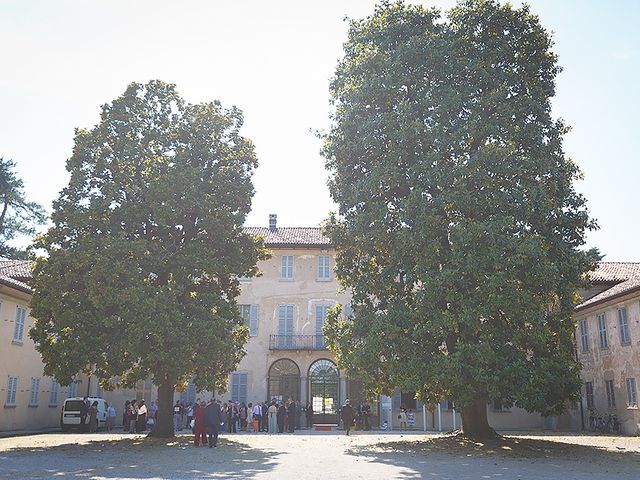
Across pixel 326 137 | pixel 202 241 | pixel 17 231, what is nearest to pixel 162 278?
pixel 202 241

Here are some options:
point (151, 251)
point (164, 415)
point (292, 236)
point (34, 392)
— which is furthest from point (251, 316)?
point (151, 251)

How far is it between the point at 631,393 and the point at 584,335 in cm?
438

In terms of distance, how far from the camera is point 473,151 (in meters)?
19.2

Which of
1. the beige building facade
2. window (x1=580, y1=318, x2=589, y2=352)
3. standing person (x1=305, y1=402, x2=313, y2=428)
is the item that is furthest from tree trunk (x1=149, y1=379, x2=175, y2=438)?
window (x1=580, y1=318, x2=589, y2=352)

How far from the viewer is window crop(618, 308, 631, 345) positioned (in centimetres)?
2644

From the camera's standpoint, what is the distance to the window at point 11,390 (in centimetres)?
2578

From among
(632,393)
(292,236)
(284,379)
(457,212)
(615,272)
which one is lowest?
(632,393)

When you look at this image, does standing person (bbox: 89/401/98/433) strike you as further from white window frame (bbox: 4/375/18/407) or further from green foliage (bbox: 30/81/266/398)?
green foliage (bbox: 30/81/266/398)

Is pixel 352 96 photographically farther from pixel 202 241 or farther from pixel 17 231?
pixel 17 231

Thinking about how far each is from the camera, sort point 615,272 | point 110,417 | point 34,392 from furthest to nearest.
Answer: point 615,272, point 110,417, point 34,392

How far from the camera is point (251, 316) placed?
35.0 m

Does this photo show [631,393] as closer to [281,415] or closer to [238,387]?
[281,415]

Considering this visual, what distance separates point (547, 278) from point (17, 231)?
36.6m

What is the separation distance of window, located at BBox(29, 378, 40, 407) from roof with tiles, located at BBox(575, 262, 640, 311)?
22383mm
